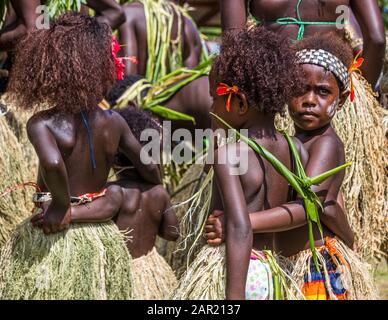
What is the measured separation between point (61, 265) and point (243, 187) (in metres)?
0.86

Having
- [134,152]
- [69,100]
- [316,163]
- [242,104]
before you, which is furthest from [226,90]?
[134,152]

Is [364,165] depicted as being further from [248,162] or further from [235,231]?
[235,231]

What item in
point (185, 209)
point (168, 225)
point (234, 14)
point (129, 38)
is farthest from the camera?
point (129, 38)

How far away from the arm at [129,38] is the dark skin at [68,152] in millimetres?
2168

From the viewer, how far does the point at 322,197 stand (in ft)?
10.1

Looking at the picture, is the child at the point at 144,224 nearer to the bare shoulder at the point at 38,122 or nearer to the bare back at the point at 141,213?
the bare back at the point at 141,213

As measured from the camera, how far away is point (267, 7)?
379 cm

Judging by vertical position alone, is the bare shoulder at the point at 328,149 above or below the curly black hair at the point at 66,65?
below

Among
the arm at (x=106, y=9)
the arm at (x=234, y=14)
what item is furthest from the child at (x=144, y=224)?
the arm at (x=106, y=9)

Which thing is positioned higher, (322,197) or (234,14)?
(234,14)

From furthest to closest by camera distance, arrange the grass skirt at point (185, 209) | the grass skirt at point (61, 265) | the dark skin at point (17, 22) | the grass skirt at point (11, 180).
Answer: the dark skin at point (17, 22), the grass skirt at point (11, 180), the grass skirt at point (185, 209), the grass skirt at point (61, 265)

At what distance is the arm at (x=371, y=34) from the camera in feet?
12.6

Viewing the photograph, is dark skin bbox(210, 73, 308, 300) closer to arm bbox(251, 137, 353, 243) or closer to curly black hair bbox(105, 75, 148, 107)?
arm bbox(251, 137, 353, 243)

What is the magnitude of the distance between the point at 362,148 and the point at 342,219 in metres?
0.78
